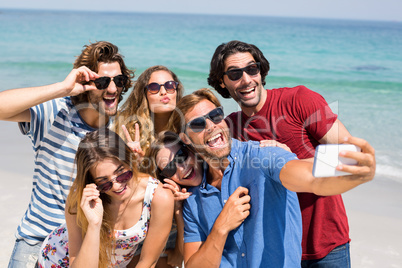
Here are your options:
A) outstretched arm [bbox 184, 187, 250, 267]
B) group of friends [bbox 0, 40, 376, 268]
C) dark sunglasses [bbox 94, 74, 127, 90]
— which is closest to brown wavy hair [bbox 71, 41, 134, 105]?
group of friends [bbox 0, 40, 376, 268]

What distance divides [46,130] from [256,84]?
1682 mm

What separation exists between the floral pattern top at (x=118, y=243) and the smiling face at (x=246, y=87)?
0.98 metres

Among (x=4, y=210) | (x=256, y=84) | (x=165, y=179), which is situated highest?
(x=256, y=84)

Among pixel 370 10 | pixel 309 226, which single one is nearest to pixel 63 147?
pixel 309 226

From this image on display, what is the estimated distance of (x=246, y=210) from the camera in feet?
8.36

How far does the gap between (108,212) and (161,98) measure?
149 cm

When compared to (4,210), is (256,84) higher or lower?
higher

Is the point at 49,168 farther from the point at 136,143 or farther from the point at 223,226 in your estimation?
the point at 223,226

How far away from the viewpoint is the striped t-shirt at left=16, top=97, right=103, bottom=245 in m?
3.16

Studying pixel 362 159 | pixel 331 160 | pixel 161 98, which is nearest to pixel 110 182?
pixel 161 98

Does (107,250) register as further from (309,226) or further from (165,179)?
(309,226)

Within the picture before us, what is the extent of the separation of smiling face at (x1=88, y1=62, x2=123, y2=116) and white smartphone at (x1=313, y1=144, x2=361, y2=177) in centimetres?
210

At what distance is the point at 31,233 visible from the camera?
10.4ft

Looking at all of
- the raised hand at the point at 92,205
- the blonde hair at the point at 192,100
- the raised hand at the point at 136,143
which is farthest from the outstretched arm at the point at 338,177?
the raised hand at the point at 136,143
